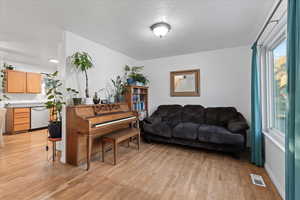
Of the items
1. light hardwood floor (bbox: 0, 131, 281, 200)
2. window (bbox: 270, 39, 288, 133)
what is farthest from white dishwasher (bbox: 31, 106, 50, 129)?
window (bbox: 270, 39, 288, 133)

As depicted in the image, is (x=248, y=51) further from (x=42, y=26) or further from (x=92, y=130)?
(x=42, y=26)

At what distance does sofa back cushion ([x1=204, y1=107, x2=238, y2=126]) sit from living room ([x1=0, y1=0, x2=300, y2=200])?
0.02m

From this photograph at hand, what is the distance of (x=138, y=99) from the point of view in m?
3.97

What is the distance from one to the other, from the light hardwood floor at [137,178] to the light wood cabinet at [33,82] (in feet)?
8.89

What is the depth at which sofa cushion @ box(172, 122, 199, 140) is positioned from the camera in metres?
2.78

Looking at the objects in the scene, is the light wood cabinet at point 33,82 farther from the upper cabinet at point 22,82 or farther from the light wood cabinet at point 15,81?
the light wood cabinet at point 15,81

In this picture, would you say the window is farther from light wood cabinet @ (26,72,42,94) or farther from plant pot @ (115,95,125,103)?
light wood cabinet @ (26,72,42,94)

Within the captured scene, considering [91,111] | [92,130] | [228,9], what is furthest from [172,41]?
[92,130]

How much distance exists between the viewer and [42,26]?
2.32 metres

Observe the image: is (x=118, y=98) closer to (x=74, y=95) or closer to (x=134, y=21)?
(x=74, y=95)

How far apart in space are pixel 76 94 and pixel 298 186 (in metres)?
3.08

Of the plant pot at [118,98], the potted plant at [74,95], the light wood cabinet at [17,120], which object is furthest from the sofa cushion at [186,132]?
the light wood cabinet at [17,120]

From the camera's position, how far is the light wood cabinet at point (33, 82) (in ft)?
14.9

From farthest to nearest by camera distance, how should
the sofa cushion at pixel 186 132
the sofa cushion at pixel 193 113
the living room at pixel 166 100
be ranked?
the sofa cushion at pixel 193 113, the sofa cushion at pixel 186 132, the living room at pixel 166 100
